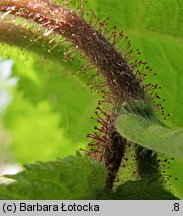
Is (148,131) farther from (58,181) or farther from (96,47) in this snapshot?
(96,47)

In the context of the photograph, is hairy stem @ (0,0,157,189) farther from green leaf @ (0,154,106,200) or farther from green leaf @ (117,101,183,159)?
green leaf @ (0,154,106,200)

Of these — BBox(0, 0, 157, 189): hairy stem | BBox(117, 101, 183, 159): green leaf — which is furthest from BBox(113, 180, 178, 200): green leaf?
BBox(117, 101, 183, 159): green leaf

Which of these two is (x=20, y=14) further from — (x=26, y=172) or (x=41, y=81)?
(x=41, y=81)

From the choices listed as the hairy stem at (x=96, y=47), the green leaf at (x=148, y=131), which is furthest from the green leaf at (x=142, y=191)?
the green leaf at (x=148, y=131)

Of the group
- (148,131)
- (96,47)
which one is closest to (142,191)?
(148,131)

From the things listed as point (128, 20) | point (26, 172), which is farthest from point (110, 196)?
point (128, 20)

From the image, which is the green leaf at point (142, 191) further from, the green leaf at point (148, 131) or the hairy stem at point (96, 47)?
the green leaf at point (148, 131)
